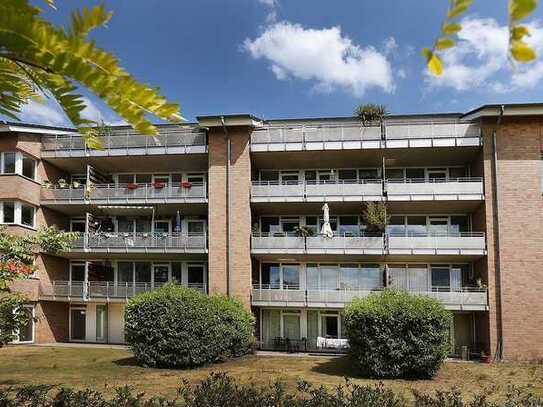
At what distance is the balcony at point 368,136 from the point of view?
94.4ft

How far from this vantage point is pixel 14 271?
1227 centimetres

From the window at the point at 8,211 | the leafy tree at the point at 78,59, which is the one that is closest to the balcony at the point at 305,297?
the window at the point at 8,211

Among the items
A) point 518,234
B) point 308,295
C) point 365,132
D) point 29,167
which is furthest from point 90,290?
point 518,234

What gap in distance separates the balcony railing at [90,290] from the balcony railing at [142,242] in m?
2.07

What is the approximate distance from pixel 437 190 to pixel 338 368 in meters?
10.8

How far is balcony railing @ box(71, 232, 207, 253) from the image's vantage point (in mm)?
30891

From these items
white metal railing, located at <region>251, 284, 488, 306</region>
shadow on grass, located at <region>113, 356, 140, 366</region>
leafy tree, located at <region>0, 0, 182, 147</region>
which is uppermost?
leafy tree, located at <region>0, 0, 182, 147</region>

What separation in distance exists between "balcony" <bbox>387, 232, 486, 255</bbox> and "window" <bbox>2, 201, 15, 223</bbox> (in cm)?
1961

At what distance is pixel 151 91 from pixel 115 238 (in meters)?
30.7

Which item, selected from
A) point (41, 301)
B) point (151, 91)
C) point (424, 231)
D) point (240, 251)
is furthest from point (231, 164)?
point (151, 91)

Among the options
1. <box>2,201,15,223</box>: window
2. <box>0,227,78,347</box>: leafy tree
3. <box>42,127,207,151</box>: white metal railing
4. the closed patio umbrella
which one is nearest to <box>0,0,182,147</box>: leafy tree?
<box>0,227,78,347</box>: leafy tree

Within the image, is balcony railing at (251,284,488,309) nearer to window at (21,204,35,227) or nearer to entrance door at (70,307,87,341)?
entrance door at (70,307,87,341)

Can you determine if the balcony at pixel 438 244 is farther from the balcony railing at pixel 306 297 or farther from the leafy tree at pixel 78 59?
the leafy tree at pixel 78 59

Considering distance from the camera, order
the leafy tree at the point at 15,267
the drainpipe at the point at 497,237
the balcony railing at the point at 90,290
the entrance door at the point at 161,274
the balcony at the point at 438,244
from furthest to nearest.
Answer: the entrance door at the point at 161,274 < the balcony railing at the point at 90,290 < the balcony at the point at 438,244 < the drainpipe at the point at 497,237 < the leafy tree at the point at 15,267
